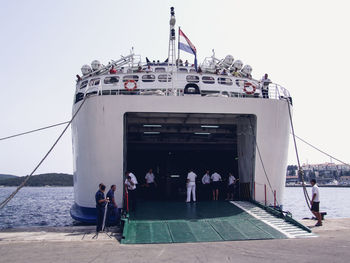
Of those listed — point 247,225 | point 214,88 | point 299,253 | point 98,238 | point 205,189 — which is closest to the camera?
point 299,253

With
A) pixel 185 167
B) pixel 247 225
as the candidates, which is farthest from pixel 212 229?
pixel 185 167

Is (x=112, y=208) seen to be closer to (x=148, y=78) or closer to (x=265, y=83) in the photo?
(x=148, y=78)

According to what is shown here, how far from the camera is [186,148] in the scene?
18531 mm

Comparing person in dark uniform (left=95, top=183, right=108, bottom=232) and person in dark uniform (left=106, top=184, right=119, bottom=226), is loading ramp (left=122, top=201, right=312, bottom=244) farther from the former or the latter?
person in dark uniform (left=95, top=183, right=108, bottom=232)

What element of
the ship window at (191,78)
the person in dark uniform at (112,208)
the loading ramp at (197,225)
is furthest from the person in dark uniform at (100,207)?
the ship window at (191,78)

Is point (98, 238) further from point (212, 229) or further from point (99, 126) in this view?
point (99, 126)

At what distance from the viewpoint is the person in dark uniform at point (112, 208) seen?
945 cm

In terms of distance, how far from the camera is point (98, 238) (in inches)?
312

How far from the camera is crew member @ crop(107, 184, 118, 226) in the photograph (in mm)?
9454

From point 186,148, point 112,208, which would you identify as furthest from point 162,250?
point 186,148

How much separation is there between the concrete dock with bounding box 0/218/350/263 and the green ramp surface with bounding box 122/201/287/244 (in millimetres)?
378

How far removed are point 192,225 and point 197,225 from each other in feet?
0.43

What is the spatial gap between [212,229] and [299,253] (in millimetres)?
2492

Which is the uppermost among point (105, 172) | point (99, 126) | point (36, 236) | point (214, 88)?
point (214, 88)
